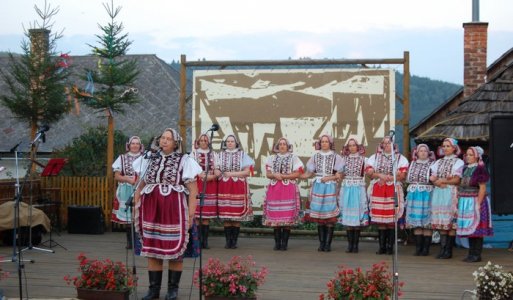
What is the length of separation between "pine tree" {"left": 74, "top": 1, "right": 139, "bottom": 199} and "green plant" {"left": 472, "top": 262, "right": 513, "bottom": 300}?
9155mm

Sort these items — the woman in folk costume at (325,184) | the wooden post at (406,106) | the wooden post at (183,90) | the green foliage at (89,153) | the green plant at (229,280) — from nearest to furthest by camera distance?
the green plant at (229,280)
the woman in folk costume at (325,184)
the wooden post at (406,106)
the wooden post at (183,90)
the green foliage at (89,153)

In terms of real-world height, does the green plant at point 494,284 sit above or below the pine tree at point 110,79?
below

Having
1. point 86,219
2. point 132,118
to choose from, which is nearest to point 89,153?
point 86,219

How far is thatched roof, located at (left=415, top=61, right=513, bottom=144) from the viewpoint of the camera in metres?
13.2

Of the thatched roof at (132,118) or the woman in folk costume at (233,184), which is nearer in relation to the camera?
the woman in folk costume at (233,184)

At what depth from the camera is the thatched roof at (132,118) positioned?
23.3 metres

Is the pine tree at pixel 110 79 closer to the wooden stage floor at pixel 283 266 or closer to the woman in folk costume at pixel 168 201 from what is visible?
the wooden stage floor at pixel 283 266

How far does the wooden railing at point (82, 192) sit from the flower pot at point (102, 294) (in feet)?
23.8

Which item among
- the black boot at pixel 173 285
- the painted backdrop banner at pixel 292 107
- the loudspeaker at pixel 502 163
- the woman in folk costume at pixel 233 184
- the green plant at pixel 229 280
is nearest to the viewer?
the loudspeaker at pixel 502 163

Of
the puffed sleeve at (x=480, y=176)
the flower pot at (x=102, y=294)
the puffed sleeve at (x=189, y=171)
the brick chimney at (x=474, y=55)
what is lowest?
the flower pot at (x=102, y=294)

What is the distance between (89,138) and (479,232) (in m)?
9.38

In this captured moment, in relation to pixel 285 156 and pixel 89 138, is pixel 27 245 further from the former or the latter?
pixel 89 138

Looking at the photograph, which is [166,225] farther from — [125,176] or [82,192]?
[82,192]

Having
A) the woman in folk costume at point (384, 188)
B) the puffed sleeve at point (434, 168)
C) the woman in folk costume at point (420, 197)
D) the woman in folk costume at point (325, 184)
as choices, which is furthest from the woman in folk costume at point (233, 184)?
the puffed sleeve at point (434, 168)
